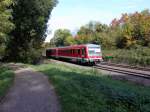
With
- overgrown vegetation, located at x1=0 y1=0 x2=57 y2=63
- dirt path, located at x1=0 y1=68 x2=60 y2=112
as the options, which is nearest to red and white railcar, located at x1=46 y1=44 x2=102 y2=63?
overgrown vegetation, located at x1=0 y1=0 x2=57 y2=63

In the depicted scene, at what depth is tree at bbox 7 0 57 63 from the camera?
32344 mm

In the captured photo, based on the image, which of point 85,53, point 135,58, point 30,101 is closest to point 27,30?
point 85,53

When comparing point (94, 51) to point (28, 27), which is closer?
point (28, 27)

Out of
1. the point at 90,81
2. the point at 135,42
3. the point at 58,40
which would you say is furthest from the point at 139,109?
the point at 58,40

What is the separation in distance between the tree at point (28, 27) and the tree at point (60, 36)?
88695 millimetres

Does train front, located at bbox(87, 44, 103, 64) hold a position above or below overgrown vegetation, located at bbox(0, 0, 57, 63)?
below

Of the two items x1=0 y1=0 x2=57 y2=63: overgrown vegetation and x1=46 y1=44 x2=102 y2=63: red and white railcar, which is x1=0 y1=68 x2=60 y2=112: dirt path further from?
x1=46 y1=44 x2=102 y2=63: red and white railcar

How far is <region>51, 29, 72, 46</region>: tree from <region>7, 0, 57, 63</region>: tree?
88.7 meters

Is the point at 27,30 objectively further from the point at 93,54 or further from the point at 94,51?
the point at 94,51

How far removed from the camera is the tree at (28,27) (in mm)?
32344

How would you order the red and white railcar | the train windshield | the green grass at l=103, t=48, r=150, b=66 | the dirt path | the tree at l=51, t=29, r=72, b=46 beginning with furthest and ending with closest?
the tree at l=51, t=29, r=72, b=46, the train windshield, the red and white railcar, the green grass at l=103, t=48, r=150, b=66, the dirt path

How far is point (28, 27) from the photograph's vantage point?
3372cm

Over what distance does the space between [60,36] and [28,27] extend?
102215 millimetres

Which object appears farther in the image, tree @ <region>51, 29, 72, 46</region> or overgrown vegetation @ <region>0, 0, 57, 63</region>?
tree @ <region>51, 29, 72, 46</region>
